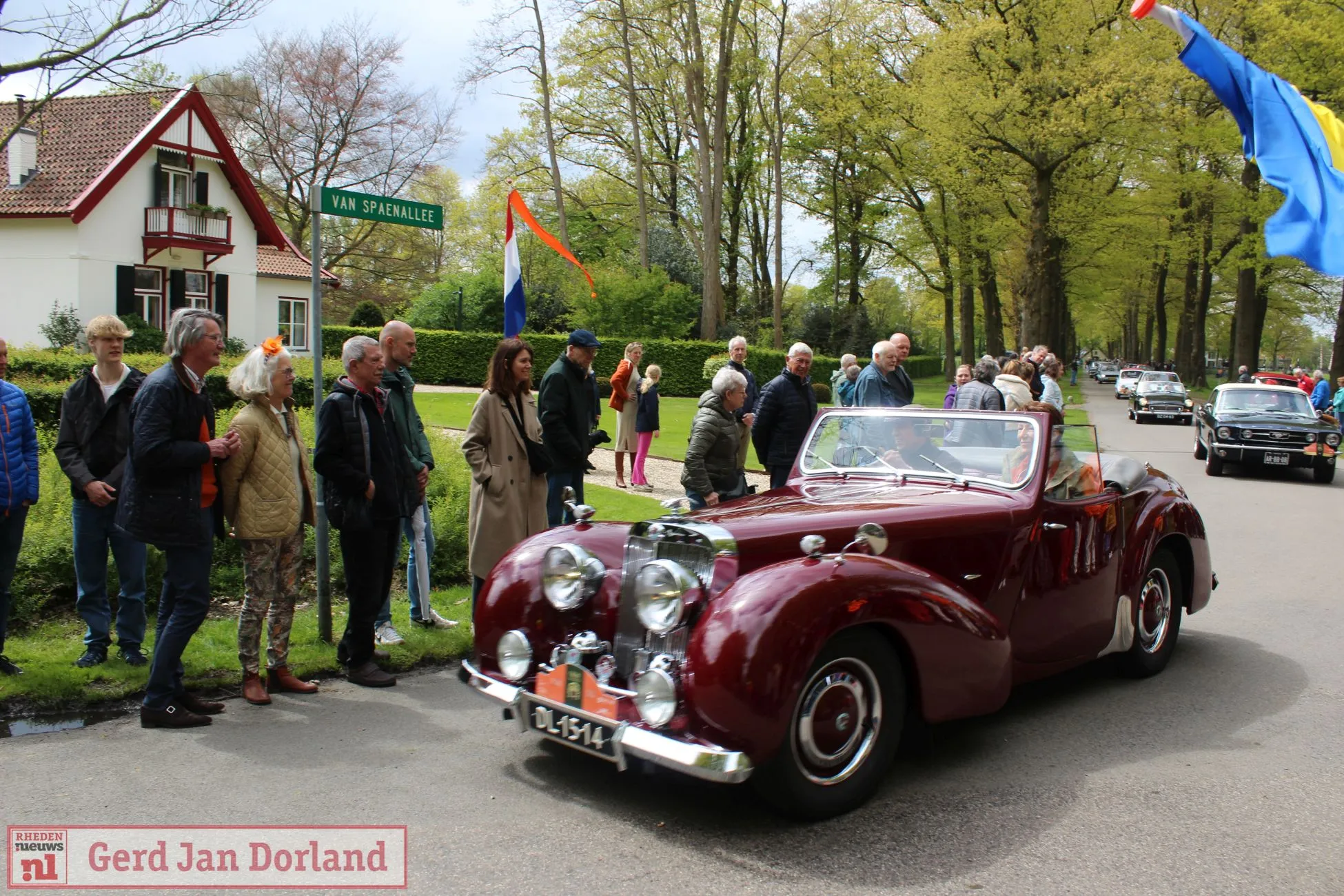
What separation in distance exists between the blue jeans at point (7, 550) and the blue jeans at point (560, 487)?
3.01 meters

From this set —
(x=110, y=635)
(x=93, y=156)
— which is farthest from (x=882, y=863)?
(x=93, y=156)

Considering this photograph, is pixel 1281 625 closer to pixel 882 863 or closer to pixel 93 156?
pixel 882 863

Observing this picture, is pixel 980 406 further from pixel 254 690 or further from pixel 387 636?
pixel 254 690

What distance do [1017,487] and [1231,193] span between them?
34.3 meters

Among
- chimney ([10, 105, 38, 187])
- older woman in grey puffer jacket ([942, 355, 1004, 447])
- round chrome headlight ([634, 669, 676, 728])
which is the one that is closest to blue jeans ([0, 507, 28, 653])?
round chrome headlight ([634, 669, 676, 728])

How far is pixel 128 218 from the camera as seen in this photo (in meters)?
31.6

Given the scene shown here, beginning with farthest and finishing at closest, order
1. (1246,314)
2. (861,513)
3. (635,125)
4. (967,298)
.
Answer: (967,298), (635,125), (1246,314), (861,513)

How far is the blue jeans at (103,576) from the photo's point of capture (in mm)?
5941

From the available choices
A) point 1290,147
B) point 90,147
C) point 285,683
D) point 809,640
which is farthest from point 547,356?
point 809,640

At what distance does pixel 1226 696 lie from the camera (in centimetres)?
580

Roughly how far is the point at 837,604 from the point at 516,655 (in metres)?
1.46

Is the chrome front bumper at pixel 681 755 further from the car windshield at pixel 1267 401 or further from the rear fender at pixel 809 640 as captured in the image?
the car windshield at pixel 1267 401

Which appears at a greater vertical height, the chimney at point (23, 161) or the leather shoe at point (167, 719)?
the chimney at point (23, 161)

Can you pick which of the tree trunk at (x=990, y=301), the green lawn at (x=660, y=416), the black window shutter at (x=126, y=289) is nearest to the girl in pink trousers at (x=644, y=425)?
the green lawn at (x=660, y=416)
